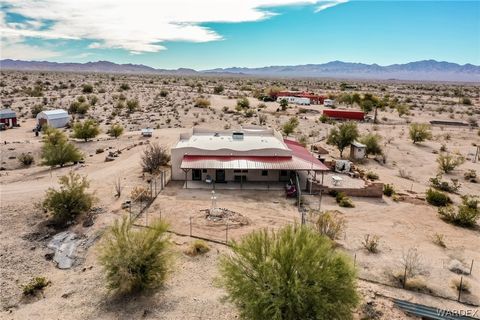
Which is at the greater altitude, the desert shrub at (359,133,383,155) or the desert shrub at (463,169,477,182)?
the desert shrub at (359,133,383,155)

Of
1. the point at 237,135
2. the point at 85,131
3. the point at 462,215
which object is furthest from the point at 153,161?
the point at 462,215

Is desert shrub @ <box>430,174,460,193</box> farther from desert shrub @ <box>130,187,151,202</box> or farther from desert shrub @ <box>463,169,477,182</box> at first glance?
desert shrub @ <box>130,187,151,202</box>

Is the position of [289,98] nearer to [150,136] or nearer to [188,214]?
[150,136]

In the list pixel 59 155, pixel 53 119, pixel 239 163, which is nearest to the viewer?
pixel 239 163

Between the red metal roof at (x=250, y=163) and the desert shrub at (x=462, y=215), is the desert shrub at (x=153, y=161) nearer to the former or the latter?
the red metal roof at (x=250, y=163)

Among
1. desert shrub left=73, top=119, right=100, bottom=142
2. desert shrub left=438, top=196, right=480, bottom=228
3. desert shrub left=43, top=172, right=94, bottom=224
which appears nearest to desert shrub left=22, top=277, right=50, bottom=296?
desert shrub left=43, top=172, right=94, bottom=224

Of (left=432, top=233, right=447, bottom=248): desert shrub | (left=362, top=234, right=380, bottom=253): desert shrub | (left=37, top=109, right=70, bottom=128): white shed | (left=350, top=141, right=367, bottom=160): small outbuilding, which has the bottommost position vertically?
(left=432, top=233, right=447, bottom=248): desert shrub

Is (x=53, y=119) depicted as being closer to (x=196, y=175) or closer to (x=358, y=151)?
(x=196, y=175)
